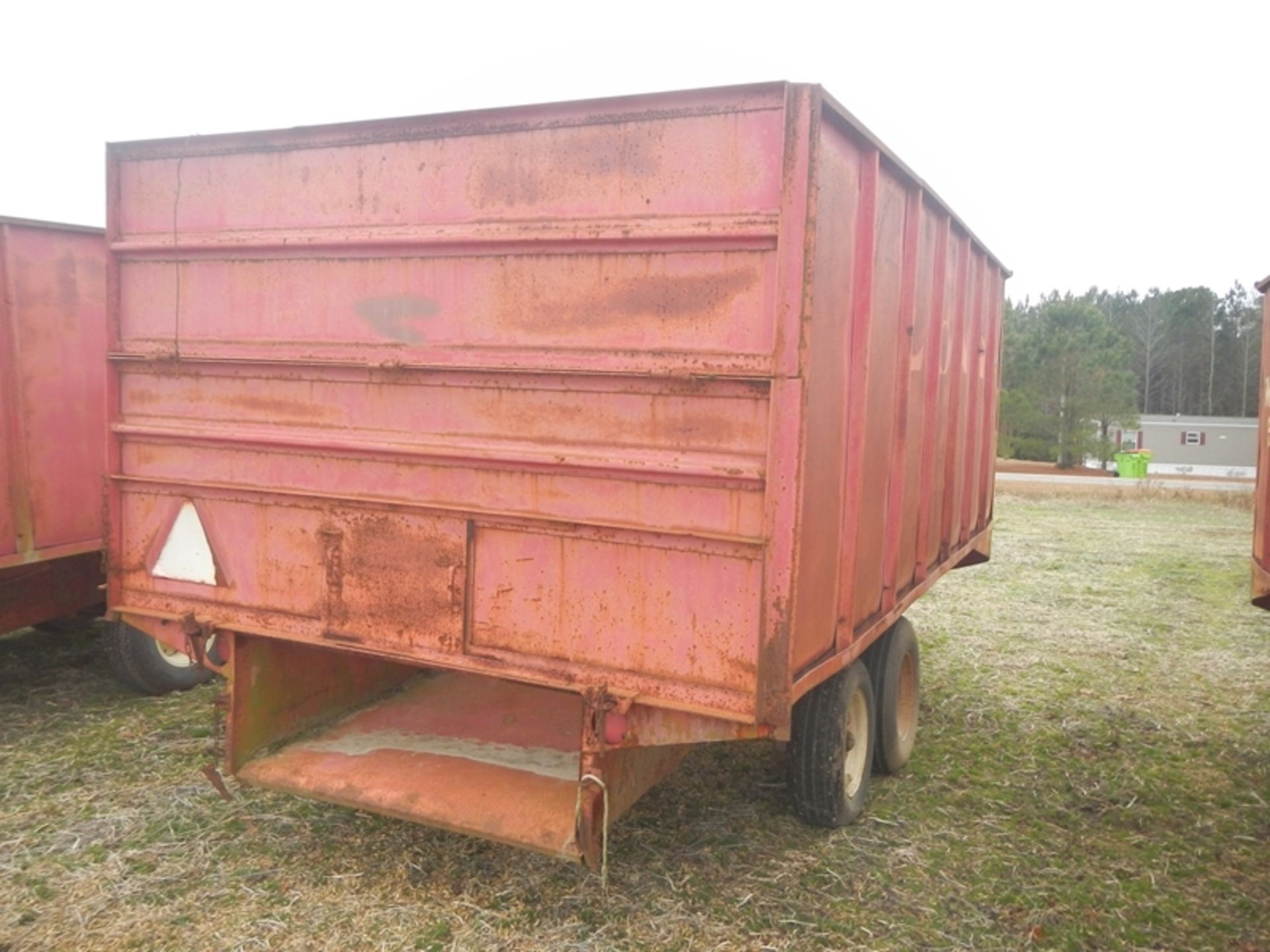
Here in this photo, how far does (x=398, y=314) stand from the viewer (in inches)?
155

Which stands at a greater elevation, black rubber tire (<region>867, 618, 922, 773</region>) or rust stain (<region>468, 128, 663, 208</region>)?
rust stain (<region>468, 128, 663, 208</region>)

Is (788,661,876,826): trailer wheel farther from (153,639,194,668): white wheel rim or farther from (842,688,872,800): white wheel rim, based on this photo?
(153,639,194,668): white wheel rim

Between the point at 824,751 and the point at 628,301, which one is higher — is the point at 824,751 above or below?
below

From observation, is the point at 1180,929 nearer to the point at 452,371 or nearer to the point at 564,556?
the point at 564,556

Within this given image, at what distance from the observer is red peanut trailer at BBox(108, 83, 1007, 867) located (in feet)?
11.1

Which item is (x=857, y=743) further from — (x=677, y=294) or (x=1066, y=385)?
(x=1066, y=385)

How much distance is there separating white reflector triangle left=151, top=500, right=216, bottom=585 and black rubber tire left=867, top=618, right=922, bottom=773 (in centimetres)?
347

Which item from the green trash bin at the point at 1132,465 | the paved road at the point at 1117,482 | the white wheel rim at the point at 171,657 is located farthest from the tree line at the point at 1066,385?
the white wheel rim at the point at 171,657

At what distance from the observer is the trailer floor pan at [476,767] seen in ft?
12.0

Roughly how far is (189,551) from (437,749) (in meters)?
1.47

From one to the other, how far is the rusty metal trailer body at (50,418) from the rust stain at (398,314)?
2.91 meters

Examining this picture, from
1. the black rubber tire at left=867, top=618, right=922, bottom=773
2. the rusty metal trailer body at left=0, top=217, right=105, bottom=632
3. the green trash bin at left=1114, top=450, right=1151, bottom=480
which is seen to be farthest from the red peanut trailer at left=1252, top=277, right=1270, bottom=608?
the green trash bin at left=1114, top=450, right=1151, bottom=480

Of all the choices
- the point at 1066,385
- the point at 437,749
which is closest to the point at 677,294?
the point at 437,749

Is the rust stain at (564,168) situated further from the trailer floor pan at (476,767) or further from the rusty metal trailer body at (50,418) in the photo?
the rusty metal trailer body at (50,418)
